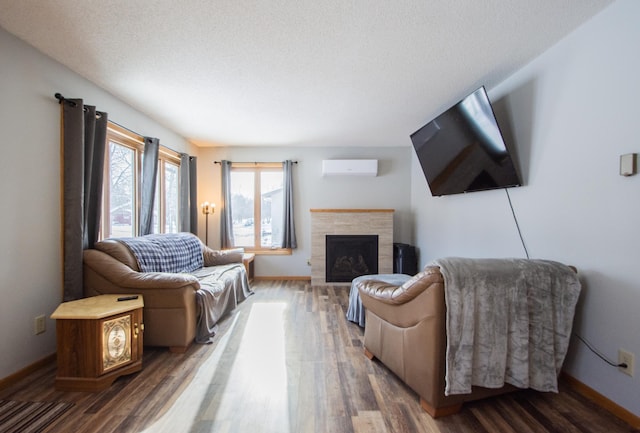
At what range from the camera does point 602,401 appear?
5.17 feet

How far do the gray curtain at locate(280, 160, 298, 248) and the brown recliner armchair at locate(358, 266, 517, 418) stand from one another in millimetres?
2922

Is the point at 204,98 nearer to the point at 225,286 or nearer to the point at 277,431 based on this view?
the point at 225,286

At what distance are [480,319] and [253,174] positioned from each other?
13.8ft

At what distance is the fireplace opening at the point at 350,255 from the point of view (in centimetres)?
441

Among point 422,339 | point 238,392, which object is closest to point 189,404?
point 238,392

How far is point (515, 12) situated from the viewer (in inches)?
62.3

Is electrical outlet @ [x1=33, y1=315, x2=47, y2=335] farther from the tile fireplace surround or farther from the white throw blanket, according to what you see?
the tile fireplace surround

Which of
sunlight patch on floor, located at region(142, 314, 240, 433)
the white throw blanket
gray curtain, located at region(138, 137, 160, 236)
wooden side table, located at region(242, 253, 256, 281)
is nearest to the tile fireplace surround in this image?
wooden side table, located at region(242, 253, 256, 281)

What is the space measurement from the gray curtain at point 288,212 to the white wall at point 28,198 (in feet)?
9.36

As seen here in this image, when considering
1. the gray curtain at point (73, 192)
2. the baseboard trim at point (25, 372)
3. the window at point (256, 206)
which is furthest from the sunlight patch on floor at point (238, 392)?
A: the window at point (256, 206)

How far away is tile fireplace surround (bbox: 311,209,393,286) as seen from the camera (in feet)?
14.4

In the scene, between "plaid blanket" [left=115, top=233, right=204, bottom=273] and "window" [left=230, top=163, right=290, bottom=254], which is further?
"window" [left=230, top=163, right=290, bottom=254]

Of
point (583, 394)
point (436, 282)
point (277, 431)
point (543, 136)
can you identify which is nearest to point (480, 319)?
point (436, 282)

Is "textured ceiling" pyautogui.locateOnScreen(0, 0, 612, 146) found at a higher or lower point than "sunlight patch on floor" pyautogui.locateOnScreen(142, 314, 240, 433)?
higher
